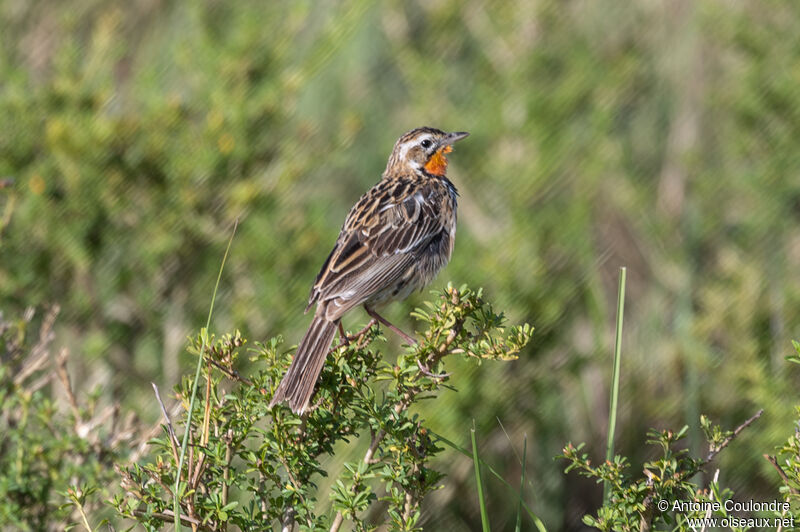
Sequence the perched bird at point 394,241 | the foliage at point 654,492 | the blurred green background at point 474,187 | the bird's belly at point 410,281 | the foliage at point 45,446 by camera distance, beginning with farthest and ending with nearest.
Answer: the blurred green background at point 474,187 → the bird's belly at point 410,281 → the foliage at point 45,446 → the perched bird at point 394,241 → the foliage at point 654,492

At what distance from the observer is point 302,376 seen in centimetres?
318

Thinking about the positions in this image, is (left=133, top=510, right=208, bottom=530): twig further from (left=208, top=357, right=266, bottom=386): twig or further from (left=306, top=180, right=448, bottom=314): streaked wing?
(left=306, top=180, right=448, bottom=314): streaked wing

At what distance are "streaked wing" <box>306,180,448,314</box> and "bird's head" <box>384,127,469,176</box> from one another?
0.93ft

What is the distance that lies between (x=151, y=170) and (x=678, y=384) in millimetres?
3656

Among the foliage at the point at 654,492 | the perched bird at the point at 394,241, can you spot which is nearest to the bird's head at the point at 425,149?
the perched bird at the point at 394,241

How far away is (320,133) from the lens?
7.71 meters

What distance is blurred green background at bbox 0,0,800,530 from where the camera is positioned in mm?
6551

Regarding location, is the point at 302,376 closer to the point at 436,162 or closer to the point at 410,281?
the point at 410,281

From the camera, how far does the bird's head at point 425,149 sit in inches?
211

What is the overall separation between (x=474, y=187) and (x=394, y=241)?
3055 millimetres

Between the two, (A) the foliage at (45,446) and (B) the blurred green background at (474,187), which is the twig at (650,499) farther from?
(B) the blurred green background at (474,187)

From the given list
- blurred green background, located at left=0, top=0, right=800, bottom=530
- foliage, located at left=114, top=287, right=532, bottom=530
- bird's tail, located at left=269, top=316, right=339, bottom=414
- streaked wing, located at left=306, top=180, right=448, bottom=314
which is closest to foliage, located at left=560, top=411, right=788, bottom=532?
foliage, located at left=114, top=287, right=532, bottom=530

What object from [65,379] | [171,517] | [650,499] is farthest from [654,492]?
[65,379]

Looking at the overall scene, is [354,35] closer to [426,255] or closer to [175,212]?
[175,212]
